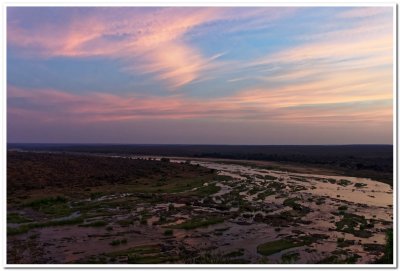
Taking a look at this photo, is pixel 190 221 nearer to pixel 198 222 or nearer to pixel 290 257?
pixel 198 222

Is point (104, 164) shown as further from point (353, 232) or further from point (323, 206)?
point (353, 232)

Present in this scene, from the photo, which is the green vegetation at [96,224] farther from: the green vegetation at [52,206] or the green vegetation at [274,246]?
the green vegetation at [274,246]

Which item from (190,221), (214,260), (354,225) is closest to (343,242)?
(354,225)

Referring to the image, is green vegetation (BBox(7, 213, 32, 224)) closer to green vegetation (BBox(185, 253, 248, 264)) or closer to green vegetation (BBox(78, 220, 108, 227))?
green vegetation (BBox(78, 220, 108, 227))

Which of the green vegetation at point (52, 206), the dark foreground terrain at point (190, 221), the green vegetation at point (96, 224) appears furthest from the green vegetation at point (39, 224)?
the green vegetation at point (52, 206)

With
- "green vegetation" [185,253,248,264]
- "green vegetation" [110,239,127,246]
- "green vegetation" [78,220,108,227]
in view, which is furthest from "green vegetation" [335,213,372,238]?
"green vegetation" [78,220,108,227]

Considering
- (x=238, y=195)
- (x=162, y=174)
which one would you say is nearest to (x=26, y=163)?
(x=162, y=174)
